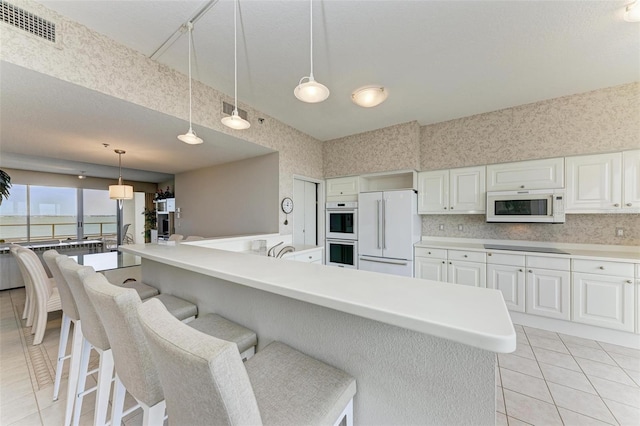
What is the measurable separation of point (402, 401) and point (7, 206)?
8.55 meters

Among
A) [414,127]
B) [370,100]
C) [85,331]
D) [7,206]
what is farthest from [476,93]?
[7,206]

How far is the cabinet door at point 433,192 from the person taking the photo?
3.65m

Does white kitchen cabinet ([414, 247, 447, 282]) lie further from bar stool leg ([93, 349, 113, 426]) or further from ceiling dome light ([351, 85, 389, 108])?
bar stool leg ([93, 349, 113, 426])

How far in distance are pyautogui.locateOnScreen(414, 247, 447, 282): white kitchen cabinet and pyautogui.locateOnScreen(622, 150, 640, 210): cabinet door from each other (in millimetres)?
1890

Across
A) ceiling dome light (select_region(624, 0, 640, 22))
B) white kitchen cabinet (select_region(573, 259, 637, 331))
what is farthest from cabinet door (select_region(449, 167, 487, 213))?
ceiling dome light (select_region(624, 0, 640, 22))

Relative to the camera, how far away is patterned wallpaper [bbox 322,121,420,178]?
3.70m

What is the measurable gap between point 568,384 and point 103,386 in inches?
125

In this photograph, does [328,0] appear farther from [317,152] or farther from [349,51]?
[317,152]

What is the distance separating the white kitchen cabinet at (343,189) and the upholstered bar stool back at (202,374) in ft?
12.3

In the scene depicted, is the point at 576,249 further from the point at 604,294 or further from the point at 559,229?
the point at 604,294

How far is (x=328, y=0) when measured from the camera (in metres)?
1.63

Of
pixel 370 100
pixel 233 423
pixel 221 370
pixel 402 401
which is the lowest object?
pixel 402 401

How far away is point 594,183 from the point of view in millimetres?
2729

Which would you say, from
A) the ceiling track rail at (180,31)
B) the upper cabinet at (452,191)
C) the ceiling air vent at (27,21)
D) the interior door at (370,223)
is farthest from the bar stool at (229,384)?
the upper cabinet at (452,191)
